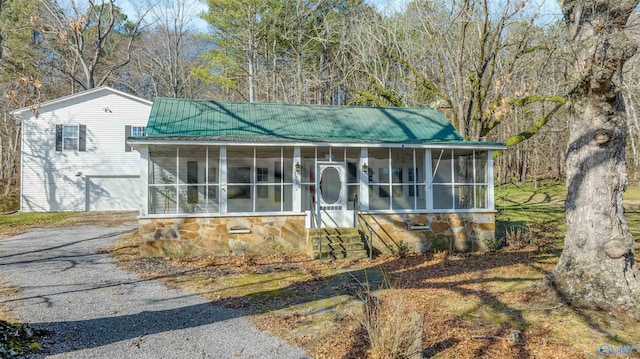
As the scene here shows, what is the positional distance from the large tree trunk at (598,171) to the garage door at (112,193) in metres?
19.5

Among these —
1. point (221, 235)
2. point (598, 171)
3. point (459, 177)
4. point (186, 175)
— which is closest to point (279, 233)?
point (221, 235)

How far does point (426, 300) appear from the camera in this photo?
21.6ft

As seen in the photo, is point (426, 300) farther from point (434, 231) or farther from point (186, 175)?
point (186, 175)

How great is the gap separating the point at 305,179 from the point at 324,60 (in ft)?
45.7

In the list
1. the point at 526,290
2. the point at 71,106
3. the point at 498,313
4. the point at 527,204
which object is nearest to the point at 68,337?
the point at 498,313

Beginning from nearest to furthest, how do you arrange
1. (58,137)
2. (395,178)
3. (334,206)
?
(334,206) → (395,178) → (58,137)

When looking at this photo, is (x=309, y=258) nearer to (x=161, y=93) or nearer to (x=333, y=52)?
(x=333, y=52)

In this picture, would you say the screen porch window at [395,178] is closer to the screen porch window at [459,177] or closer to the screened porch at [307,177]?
the screened porch at [307,177]

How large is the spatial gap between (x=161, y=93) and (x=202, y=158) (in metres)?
18.9

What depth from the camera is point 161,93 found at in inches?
1159

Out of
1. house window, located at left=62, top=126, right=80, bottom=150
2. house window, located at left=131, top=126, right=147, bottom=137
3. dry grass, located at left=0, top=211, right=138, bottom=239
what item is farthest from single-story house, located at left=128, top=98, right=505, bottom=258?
house window, located at left=62, top=126, right=80, bottom=150

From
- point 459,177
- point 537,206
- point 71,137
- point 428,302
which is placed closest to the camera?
point 428,302

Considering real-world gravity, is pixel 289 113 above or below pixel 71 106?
below

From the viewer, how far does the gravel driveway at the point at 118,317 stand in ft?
15.8
